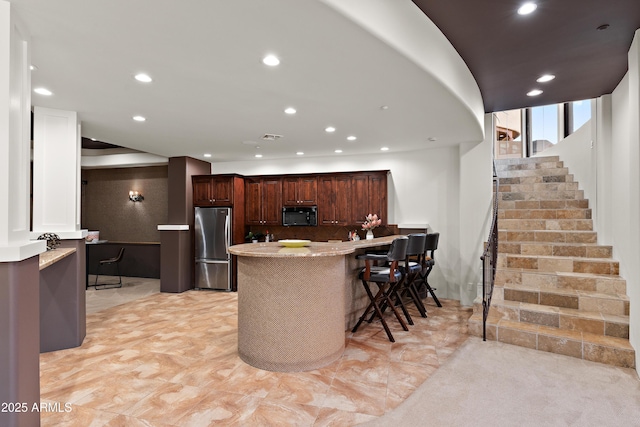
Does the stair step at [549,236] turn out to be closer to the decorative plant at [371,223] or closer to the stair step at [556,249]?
the stair step at [556,249]

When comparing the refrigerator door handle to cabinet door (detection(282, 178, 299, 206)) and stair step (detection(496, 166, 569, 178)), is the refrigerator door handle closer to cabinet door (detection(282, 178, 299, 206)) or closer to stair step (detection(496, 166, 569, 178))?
cabinet door (detection(282, 178, 299, 206))

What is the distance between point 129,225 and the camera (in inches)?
323

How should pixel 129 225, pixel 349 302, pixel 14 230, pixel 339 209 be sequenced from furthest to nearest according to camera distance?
1. pixel 129 225
2. pixel 339 209
3. pixel 349 302
4. pixel 14 230

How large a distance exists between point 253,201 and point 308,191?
1.18 metres

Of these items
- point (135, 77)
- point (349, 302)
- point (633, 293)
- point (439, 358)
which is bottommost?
point (439, 358)

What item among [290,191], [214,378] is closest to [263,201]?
[290,191]

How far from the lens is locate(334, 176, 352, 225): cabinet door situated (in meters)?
6.60

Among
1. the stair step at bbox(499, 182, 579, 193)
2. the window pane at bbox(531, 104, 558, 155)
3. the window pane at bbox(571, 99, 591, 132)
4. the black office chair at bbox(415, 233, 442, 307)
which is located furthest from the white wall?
the window pane at bbox(531, 104, 558, 155)

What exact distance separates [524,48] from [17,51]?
3.97m

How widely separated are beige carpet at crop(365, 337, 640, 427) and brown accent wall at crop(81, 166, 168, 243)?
6894 millimetres

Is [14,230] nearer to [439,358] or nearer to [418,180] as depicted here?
[439,358]

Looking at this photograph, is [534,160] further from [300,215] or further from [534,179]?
[300,215]

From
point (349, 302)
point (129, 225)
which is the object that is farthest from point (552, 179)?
point (129, 225)

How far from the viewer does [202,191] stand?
6.86 m
